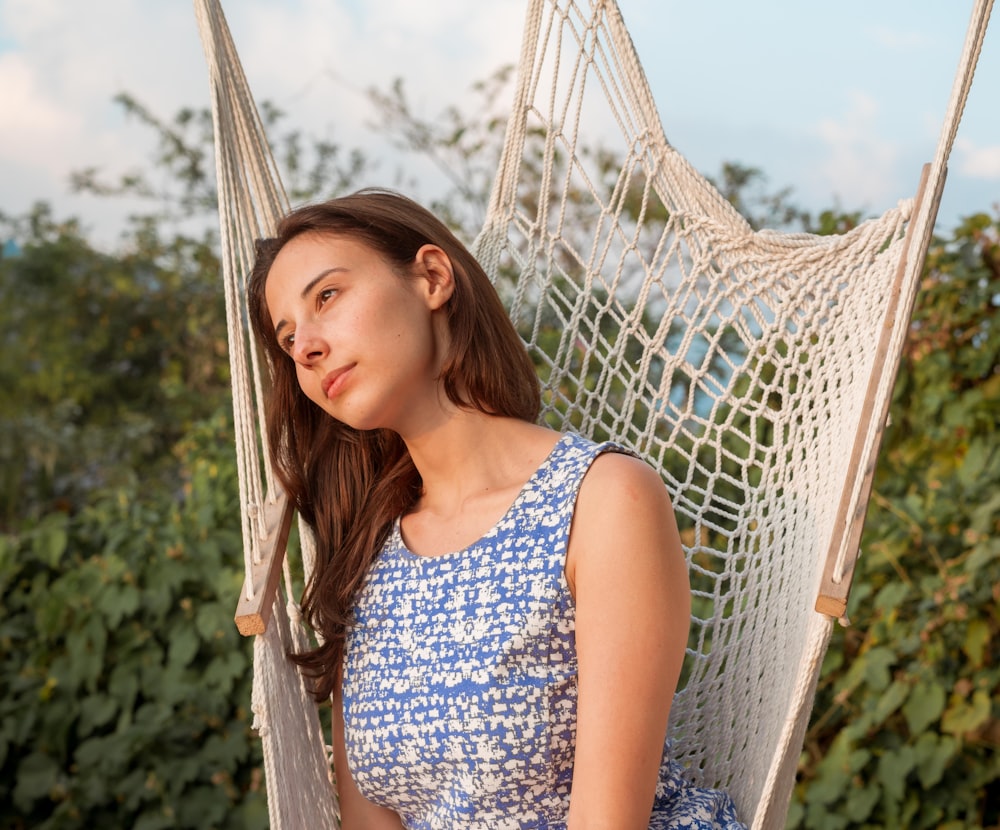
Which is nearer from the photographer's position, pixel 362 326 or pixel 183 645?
pixel 362 326

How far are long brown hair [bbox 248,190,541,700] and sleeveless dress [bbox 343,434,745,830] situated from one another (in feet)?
0.30

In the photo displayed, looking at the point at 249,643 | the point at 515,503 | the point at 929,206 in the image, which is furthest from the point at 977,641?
the point at 249,643

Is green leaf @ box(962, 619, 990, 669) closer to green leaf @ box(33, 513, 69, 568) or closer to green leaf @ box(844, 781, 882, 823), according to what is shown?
green leaf @ box(844, 781, 882, 823)

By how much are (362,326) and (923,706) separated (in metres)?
1.59

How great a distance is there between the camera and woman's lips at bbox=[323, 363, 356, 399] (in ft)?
4.80

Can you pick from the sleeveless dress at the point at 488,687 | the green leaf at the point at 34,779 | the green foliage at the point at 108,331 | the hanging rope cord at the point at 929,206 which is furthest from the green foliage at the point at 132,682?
the green foliage at the point at 108,331

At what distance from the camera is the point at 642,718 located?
50.8 inches

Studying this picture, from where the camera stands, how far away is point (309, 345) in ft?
4.81

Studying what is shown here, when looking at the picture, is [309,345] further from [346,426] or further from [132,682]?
[132,682]

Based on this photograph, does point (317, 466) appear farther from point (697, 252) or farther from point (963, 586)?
point (963, 586)

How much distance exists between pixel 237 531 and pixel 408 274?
1.52 meters

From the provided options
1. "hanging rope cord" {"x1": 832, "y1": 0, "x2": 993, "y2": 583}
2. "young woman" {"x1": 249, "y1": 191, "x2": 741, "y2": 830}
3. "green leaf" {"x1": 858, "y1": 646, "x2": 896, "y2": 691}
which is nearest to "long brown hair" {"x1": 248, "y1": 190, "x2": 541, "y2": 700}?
"young woman" {"x1": 249, "y1": 191, "x2": 741, "y2": 830}

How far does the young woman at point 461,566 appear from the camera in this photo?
4.33ft

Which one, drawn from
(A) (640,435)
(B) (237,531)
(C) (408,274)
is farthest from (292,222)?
(B) (237,531)
